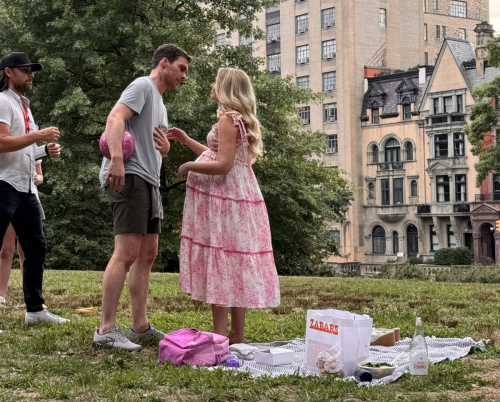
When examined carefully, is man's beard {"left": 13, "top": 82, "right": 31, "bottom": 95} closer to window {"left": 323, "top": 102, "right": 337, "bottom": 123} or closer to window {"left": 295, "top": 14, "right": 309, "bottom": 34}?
window {"left": 323, "top": 102, "right": 337, "bottom": 123}

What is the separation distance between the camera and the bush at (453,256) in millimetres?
61125

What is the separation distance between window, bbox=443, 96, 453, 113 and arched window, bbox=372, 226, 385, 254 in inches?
451

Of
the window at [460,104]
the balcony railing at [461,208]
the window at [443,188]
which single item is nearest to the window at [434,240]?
the window at [443,188]

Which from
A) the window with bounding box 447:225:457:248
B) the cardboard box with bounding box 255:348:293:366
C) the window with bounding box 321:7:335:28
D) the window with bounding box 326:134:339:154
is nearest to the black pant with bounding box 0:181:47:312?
the cardboard box with bounding box 255:348:293:366

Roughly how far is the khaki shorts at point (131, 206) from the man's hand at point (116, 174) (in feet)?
0.56

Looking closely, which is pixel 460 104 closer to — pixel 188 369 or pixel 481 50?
pixel 481 50

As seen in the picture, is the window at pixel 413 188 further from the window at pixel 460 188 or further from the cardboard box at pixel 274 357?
the cardboard box at pixel 274 357

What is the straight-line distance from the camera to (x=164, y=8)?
2895 centimetres

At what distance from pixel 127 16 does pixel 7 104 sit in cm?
2168

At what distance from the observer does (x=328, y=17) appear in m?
73.7

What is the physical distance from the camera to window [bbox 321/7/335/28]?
2884 inches

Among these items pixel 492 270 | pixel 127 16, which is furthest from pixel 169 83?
pixel 492 270

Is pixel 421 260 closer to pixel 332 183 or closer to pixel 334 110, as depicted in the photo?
pixel 334 110

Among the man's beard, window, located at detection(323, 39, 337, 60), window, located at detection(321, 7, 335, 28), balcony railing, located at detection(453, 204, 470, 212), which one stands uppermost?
window, located at detection(321, 7, 335, 28)
